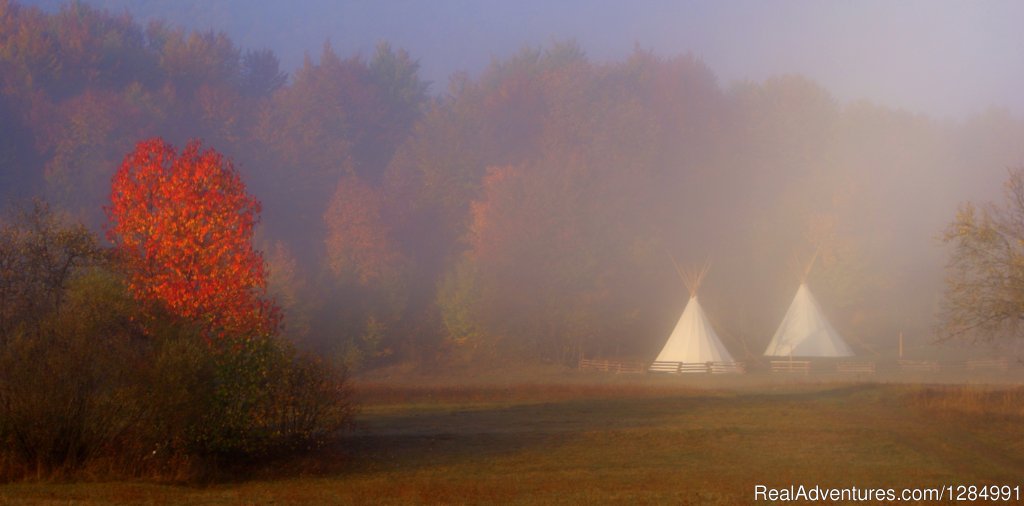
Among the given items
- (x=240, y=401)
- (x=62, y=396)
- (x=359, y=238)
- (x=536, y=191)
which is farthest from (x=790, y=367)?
(x=62, y=396)

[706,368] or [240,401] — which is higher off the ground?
[240,401]

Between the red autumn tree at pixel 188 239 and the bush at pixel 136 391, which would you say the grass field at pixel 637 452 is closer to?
the bush at pixel 136 391

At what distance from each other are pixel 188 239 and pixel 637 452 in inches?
385

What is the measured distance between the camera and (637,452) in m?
17.8

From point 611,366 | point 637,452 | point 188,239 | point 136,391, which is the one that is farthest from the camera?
point 611,366

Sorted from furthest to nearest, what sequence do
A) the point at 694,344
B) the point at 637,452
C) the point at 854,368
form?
the point at 694,344 → the point at 854,368 → the point at 637,452

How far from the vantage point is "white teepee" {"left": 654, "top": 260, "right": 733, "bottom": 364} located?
41781 millimetres

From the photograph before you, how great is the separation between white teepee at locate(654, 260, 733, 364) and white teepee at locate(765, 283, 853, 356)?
494 cm

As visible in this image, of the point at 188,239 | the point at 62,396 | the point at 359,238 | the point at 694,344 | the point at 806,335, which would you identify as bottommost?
the point at 62,396

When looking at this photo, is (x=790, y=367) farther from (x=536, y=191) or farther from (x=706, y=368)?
(x=536, y=191)

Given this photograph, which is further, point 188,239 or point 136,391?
point 188,239

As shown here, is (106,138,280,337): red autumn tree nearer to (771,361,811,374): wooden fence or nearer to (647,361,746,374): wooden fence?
(647,361,746,374): wooden fence

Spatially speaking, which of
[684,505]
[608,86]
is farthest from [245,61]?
[684,505]

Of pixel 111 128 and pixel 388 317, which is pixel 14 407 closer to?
pixel 388 317
